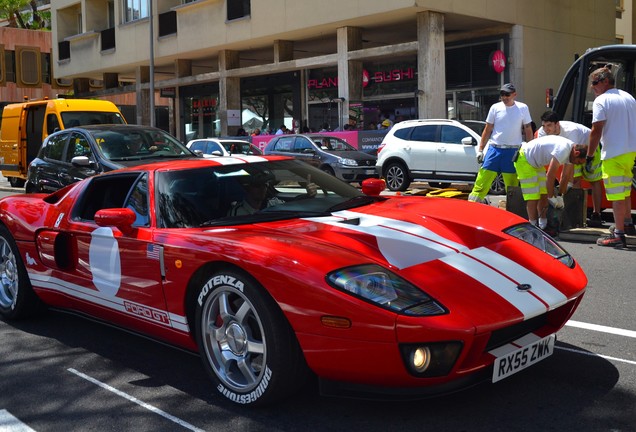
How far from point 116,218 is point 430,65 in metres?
19.3

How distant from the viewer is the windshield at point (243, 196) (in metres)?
4.14

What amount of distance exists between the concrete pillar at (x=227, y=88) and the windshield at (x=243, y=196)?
85.5 ft

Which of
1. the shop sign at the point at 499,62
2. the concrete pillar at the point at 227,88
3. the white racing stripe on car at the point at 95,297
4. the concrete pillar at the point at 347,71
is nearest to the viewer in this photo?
the white racing stripe on car at the point at 95,297

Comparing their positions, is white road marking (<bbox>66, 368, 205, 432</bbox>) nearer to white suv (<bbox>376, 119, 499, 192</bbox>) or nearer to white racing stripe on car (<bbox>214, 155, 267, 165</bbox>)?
white racing stripe on car (<bbox>214, 155, 267, 165</bbox>)

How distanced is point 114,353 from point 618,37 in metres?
34.6

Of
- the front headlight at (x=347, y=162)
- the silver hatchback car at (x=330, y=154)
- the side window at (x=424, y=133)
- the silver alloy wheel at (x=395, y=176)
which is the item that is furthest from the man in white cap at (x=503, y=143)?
the front headlight at (x=347, y=162)

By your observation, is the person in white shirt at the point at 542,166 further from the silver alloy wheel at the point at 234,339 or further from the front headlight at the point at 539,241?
the silver alloy wheel at the point at 234,339

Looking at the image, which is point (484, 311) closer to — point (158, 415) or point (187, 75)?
point (158, 415)

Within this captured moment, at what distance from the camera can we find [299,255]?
10.8ft

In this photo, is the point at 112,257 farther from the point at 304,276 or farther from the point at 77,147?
the point at 77,147

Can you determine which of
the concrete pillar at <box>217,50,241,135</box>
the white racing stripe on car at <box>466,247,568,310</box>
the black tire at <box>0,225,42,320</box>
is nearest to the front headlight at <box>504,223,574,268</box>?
the white racing stripe on car at <box>466,247,568,310</box>

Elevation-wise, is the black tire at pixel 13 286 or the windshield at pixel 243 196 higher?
the windshield at pixel 243 196

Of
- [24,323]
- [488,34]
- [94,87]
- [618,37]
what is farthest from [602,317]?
[94,87]

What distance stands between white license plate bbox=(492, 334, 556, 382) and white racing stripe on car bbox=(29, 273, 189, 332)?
1655 millimetres
